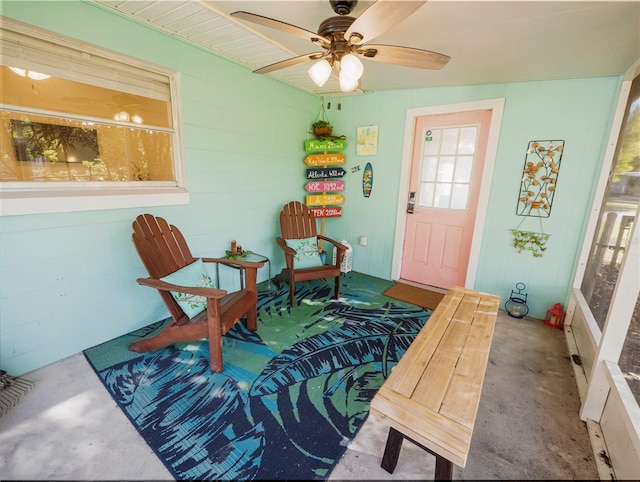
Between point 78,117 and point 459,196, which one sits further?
point 459,196

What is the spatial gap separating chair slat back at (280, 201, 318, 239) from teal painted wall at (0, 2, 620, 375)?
25cm

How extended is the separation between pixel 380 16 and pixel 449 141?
231 cm

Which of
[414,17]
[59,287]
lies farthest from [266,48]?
[59,287]

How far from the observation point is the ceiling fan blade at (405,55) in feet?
4.92

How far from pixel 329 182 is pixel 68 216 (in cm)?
264

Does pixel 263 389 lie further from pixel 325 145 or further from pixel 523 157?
pixel 523 157

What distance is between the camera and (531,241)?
9.11 ft

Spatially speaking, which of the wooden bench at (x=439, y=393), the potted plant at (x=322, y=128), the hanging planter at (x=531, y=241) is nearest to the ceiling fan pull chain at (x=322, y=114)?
the potted plant at (x=322, y=128)

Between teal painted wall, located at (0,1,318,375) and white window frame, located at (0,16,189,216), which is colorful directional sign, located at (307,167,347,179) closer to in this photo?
teal painted wall, located at (0,1,318,375)

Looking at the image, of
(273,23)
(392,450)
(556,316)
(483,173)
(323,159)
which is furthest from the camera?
(323,159)

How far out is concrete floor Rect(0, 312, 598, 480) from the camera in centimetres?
128

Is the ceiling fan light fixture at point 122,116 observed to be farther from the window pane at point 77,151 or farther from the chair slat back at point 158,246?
the chair slat back at point 158,246

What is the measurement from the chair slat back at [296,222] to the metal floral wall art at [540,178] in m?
2.22

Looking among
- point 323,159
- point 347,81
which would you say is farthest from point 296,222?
point 347,81
